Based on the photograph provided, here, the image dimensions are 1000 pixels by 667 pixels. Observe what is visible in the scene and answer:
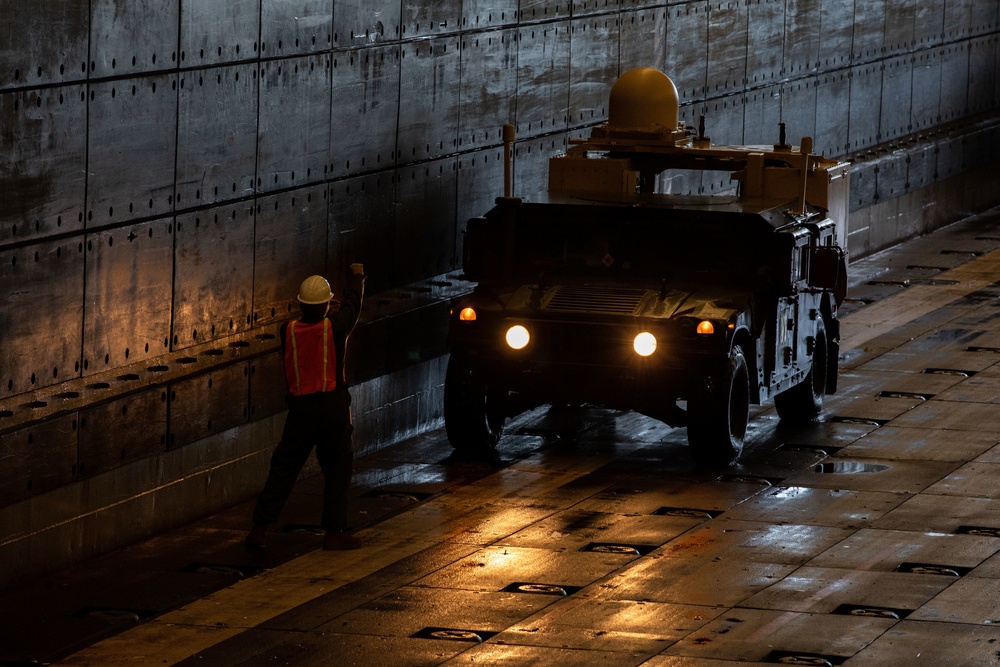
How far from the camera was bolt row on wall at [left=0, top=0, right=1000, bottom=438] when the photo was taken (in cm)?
1155

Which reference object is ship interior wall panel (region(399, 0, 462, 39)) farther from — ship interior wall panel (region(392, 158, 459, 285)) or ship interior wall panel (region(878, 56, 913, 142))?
ship interior wall panel (region(878, 56, 913, 142))

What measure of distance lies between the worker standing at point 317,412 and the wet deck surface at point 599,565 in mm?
246

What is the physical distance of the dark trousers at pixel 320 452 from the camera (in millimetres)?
11977

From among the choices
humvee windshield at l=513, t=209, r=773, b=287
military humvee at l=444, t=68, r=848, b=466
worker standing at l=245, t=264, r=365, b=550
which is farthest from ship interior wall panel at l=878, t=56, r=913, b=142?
worker standing at l=245, t=264, r=365, b=550

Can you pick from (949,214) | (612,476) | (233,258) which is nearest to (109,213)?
(233,258)

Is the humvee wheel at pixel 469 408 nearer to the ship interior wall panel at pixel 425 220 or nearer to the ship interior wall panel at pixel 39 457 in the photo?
the ship interior wall panel at pixel 425 220

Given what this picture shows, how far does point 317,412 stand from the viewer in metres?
12.0

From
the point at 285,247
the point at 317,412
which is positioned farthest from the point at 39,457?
the point at 285,247

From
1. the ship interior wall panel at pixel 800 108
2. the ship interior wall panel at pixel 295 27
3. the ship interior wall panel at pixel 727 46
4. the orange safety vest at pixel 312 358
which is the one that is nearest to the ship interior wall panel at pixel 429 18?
the ship interior wall panel at pixel 295 27

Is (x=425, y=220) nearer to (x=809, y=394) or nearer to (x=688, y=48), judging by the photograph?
(x=809, y=394)

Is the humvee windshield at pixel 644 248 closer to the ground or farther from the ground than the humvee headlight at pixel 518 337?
farther from the ground

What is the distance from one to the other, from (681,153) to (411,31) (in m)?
2.42

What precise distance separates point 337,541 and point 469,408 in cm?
272

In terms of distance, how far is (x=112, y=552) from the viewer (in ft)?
39.6
